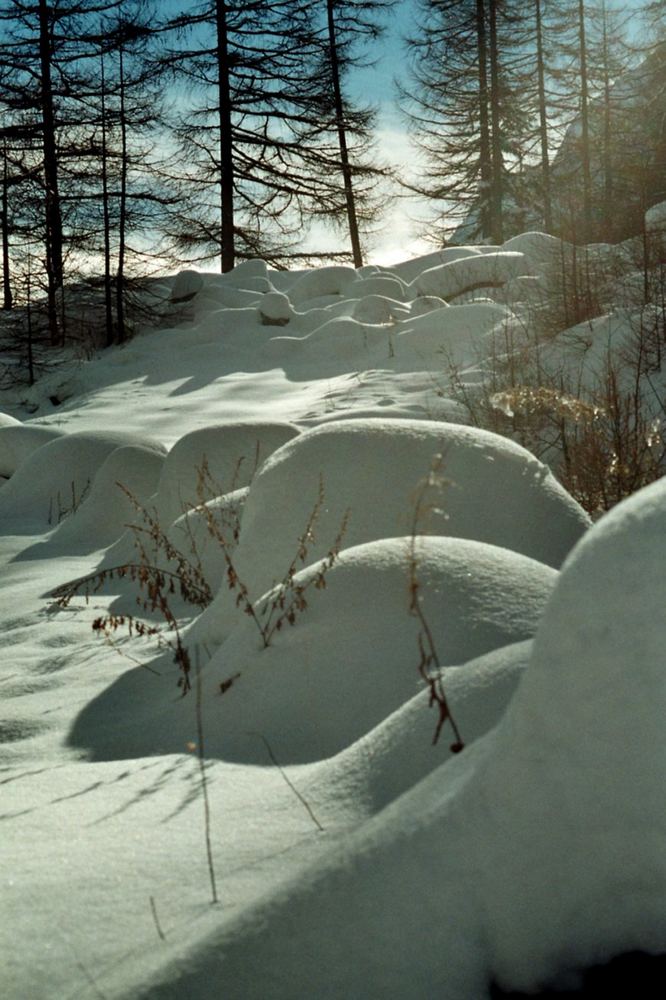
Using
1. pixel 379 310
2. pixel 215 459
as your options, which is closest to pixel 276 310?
pixel 379 310

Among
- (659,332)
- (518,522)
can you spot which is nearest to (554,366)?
(659,332)

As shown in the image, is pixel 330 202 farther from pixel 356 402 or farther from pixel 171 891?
pixel 171 891

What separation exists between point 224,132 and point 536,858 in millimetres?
19978

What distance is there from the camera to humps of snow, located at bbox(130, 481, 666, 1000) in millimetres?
1101

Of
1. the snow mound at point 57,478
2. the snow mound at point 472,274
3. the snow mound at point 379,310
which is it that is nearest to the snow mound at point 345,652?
the snow mound at point 57,478

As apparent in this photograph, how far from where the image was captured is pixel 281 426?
525 cm

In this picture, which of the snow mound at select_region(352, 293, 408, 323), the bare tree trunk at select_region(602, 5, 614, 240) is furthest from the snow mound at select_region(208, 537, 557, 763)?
the bare tree trunk at select_region(602, 5, 614, 240)

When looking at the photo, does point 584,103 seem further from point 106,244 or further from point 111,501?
point 111,501

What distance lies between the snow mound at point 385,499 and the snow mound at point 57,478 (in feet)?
11.4

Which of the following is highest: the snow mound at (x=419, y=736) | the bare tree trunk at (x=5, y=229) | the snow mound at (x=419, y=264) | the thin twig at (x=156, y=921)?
the bare tree trunk at (x=5, y=229)

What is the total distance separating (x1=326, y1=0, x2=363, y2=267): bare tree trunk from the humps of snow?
20.3 m

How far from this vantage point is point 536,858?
1.13m

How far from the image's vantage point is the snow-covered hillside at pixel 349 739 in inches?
44.1

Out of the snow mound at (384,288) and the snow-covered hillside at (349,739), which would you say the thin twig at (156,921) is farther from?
the snow mound at (384,288)
